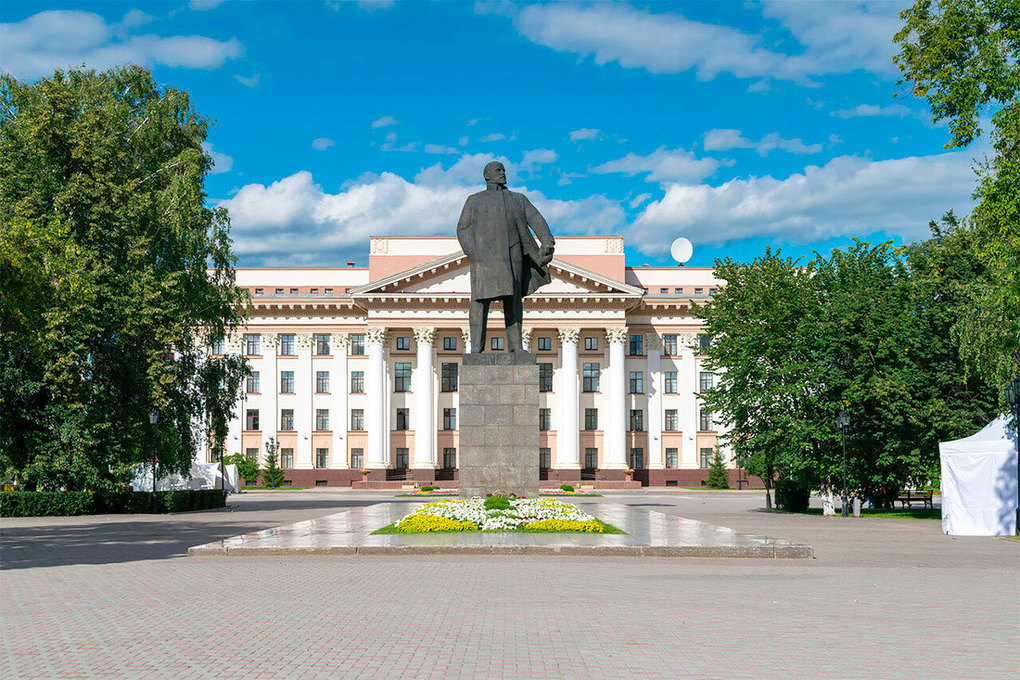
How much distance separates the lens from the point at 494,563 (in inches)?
616

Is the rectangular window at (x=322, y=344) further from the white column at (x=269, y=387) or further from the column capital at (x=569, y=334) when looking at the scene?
the column capital at (x=569, y=334)

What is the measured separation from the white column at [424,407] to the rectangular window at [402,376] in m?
2.79

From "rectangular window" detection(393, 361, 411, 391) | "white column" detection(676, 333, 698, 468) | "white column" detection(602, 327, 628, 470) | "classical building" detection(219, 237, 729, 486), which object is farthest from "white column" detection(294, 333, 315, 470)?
"white column" detection(676, 333, 698, 468)

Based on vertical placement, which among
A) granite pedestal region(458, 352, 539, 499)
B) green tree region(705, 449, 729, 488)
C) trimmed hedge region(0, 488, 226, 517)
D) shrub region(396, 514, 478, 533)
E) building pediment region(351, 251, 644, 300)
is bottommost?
green tree region(705, 449, 729, 488)

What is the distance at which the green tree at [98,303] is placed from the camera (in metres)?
33.6

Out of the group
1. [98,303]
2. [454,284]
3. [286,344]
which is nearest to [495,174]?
[98,303]

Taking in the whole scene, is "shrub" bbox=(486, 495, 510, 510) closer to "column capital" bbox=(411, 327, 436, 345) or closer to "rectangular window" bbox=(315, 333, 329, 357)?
"column capital" bbox=(411, 327, 436, 345)

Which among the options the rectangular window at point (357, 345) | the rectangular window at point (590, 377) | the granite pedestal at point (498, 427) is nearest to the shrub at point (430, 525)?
the granite pedestal at point (498, 427)

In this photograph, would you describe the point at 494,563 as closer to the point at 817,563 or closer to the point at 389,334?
the point at 817,563

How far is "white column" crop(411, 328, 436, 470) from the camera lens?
77.4 m

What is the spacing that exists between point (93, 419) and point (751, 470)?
76.7ft

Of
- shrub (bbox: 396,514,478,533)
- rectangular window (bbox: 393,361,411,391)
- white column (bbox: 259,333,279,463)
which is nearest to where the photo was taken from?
shrub (bbox: 396,514,478,533)

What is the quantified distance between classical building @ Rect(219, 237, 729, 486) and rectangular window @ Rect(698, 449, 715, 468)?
0.09 meters

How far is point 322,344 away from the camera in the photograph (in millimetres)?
83188
